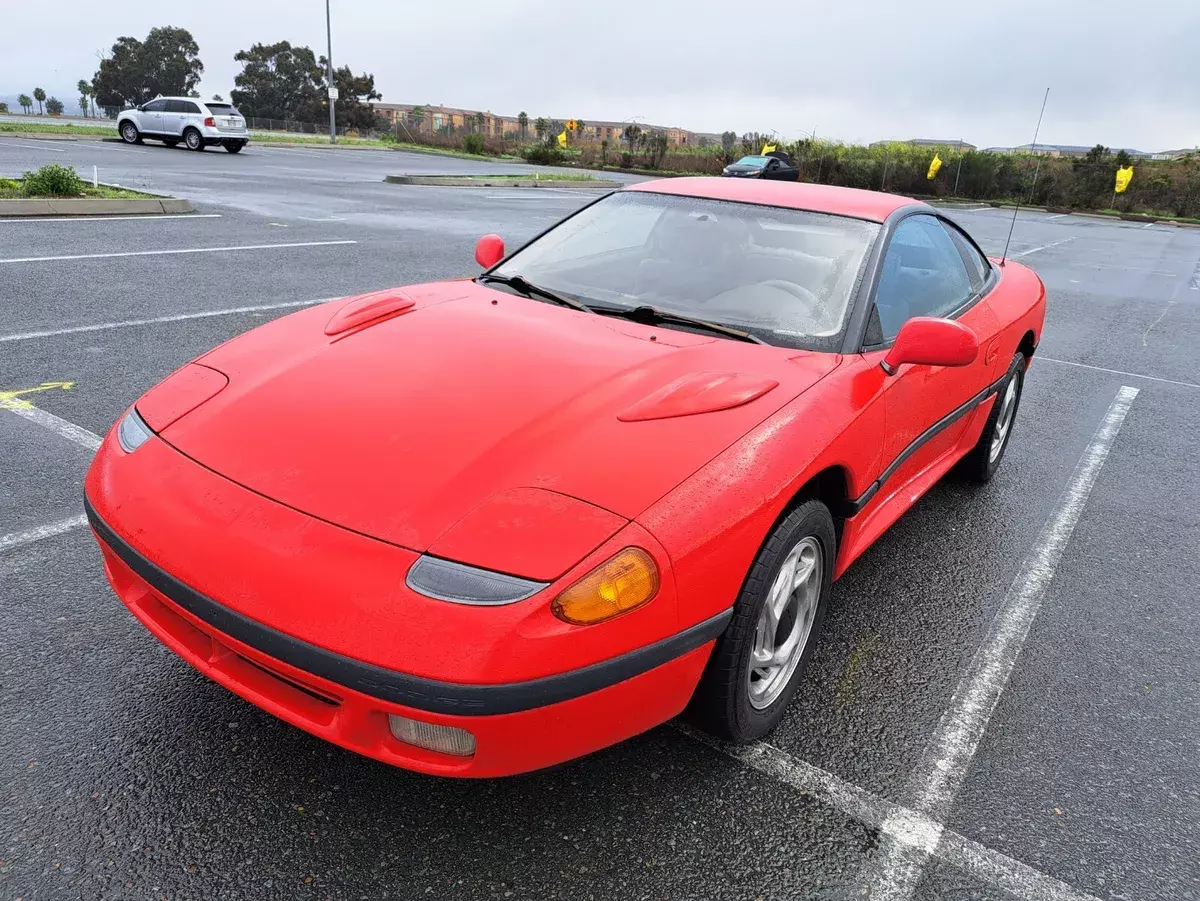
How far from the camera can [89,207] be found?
34.1ft

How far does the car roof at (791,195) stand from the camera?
3.23 meters

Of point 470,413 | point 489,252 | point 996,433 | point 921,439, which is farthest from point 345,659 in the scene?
point 996,433

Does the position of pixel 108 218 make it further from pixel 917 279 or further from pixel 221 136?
pixel 221 136

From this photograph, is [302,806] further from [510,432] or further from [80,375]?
[80,375]

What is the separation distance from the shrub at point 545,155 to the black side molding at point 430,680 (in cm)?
3496

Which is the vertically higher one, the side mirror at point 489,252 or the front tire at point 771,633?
the side mirror at point 489,252

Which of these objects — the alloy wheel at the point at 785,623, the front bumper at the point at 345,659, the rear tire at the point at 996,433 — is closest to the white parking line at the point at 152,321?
the front bumper at the point at 345,659

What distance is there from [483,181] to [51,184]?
12.0m

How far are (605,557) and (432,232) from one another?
10381mm

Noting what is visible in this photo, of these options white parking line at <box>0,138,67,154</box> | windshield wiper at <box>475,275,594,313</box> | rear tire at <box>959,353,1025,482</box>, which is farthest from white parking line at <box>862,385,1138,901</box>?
white parking line at <box>0,138,67,154</box>

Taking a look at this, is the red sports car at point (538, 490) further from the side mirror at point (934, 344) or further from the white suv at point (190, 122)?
the white suv at point (190, 122)

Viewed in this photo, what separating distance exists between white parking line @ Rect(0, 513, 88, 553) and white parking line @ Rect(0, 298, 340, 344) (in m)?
2.75

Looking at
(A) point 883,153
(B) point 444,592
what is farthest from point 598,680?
(A) point 883,153

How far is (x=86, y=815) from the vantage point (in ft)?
6.26
